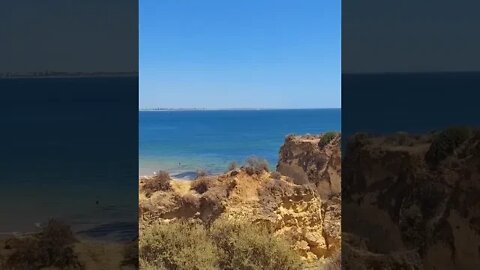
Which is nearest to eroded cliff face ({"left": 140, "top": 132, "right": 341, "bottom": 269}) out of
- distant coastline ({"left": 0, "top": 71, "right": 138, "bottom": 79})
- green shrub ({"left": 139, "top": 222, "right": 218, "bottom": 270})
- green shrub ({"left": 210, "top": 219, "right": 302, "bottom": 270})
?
green shrub ({"left": 210, "top": 219, "right": 302, "bottom": 270})

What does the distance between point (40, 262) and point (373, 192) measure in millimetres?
2376

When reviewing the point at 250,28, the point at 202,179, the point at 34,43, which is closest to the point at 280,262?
the point at 202,179

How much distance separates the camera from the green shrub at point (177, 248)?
272 inches

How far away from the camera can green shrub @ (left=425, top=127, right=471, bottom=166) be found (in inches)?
166

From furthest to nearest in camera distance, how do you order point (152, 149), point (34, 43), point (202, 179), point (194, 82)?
point (194, 82), point (152, 149), point (202, 179), point (34, 43)

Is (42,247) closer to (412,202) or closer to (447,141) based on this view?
(412,202)

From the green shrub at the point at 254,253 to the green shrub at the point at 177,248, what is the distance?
6.7 inches

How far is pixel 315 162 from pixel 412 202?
6897mm

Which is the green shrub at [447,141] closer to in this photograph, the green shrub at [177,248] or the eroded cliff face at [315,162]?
the green shrub at [177,248]

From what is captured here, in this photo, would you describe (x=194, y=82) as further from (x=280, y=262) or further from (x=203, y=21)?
(x=280, y=262)

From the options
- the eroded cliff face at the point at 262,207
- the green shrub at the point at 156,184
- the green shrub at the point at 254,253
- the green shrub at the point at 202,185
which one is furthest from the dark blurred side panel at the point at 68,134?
the green shrub at the point at 156,184

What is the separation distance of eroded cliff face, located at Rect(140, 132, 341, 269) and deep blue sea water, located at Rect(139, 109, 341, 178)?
3630 mm

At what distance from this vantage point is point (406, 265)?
427 cm

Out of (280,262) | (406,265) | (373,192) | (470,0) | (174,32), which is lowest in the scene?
(280,262)
